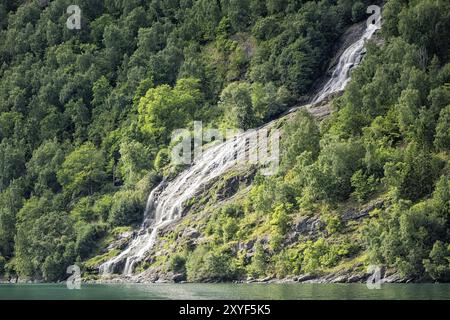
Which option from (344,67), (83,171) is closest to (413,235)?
(344,67)

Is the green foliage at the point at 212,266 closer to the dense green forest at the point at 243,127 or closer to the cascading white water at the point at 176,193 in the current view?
the dense green forest at the point at 243,127

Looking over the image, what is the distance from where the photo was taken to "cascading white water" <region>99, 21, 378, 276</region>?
13488 cm

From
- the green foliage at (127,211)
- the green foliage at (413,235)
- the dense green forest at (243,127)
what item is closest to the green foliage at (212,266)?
the dense green forest at (243,127)

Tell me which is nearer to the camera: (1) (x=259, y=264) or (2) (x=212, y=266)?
(1) (x=259, y=264)

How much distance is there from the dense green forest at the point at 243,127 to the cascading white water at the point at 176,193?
360 cm

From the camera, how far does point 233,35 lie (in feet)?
596

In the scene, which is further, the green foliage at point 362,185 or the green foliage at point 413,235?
the green foliage at point 362,185

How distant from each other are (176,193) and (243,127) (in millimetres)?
15278

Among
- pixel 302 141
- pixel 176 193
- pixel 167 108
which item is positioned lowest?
pixel 176 193

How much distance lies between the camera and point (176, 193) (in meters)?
140

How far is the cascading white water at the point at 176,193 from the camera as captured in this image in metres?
135

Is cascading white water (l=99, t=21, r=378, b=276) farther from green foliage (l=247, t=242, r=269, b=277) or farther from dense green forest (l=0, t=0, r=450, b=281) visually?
green foliage (l=247, t=242, r=269, b=277)

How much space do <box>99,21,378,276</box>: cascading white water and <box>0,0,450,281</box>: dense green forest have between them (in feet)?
11.8

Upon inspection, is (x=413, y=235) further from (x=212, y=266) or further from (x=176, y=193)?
(x=176, y=193)
